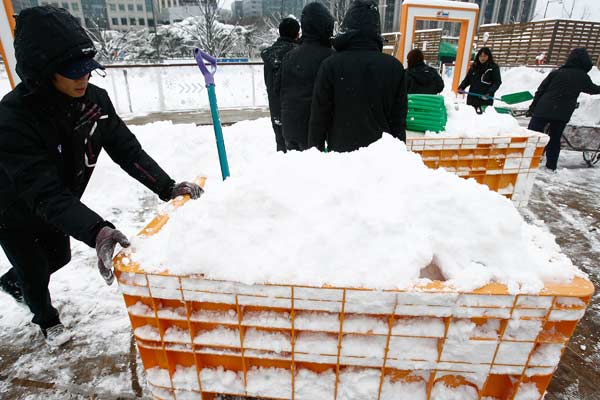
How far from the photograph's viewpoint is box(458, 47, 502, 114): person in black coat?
6.17 m

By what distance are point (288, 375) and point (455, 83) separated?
8.42 meters

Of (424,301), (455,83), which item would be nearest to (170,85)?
(455,83)

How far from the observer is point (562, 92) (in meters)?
5.49

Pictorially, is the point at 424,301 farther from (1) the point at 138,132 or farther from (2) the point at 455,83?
(2) the point at 455,83

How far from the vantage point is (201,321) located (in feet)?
4.24

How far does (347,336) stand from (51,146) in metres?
1.68

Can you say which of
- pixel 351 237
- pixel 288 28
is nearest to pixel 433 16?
pixel 288 28

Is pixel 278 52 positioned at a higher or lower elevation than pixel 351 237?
higher

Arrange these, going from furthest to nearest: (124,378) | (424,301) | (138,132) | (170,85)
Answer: (170,85) < (138,132) < (124,378) < (424,301)

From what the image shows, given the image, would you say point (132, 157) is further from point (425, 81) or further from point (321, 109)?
point (425, 81)

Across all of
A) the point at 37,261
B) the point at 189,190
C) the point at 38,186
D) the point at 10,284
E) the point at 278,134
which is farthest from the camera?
the point at 278,134

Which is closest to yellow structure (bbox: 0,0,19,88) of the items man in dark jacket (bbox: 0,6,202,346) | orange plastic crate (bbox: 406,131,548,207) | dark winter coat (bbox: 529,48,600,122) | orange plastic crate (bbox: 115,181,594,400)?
man in dark jacket (bbox: 0,6,202,346)

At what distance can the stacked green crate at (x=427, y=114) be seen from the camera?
3545 millimetres

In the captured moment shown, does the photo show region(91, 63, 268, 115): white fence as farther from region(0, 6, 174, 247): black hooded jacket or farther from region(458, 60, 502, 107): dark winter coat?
region(0, 6, 174, 247): black hooded jacket
